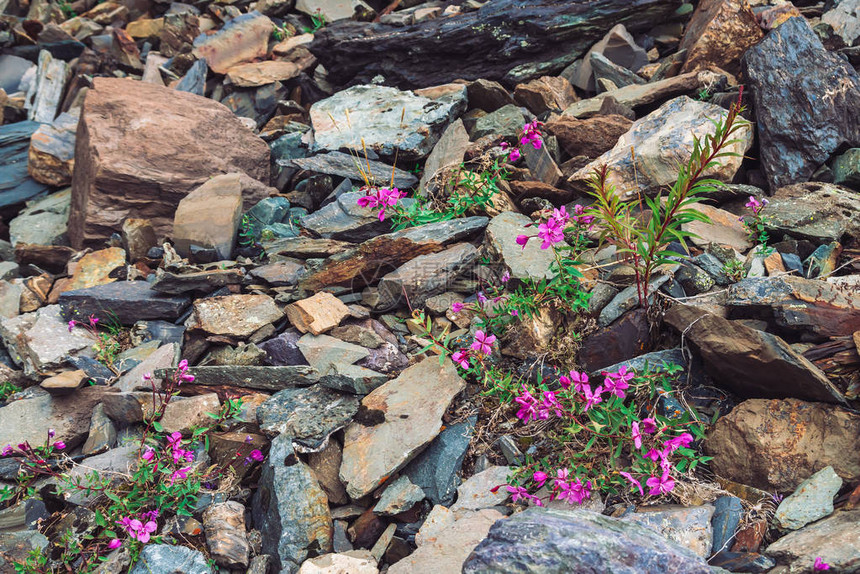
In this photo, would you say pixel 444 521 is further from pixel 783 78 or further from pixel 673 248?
pixel 783 78

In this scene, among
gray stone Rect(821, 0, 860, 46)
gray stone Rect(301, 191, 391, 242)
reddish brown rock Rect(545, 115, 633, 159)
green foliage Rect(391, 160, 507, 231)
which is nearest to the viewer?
green foliage Rect(391, 160, 507, 231)

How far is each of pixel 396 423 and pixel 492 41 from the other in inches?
189

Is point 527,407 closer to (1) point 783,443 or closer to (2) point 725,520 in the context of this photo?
(2) point 725,520

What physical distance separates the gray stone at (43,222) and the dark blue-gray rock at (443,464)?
4.73 m

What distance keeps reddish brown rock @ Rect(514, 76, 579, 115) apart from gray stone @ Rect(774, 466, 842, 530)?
13.7 feet

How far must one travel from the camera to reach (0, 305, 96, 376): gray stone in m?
4.14

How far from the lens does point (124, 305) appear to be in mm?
4477

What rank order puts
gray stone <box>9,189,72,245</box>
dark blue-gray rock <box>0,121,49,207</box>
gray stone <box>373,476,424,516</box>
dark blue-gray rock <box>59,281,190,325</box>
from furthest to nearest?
dark blue-gray rock <box>0,121,49,207</box> < gray stone <box>9,189,72,245</box> < dark blue-gray rock <box>59,281,190,325</box> < gray stone <box>373,476,424,516</box>

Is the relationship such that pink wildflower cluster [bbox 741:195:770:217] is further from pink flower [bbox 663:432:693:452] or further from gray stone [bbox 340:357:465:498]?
gray stone [bbox 340:357:465:498]

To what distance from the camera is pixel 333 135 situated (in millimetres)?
6102

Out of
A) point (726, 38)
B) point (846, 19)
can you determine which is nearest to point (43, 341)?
point (726, 38)

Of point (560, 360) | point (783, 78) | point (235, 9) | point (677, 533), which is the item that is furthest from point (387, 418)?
point (235, 9)

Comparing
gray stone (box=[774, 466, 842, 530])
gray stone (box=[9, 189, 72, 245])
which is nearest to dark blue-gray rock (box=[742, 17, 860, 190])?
gray stone (box=[774, 466, 842, 530])

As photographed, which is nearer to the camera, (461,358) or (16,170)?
(461,358)
